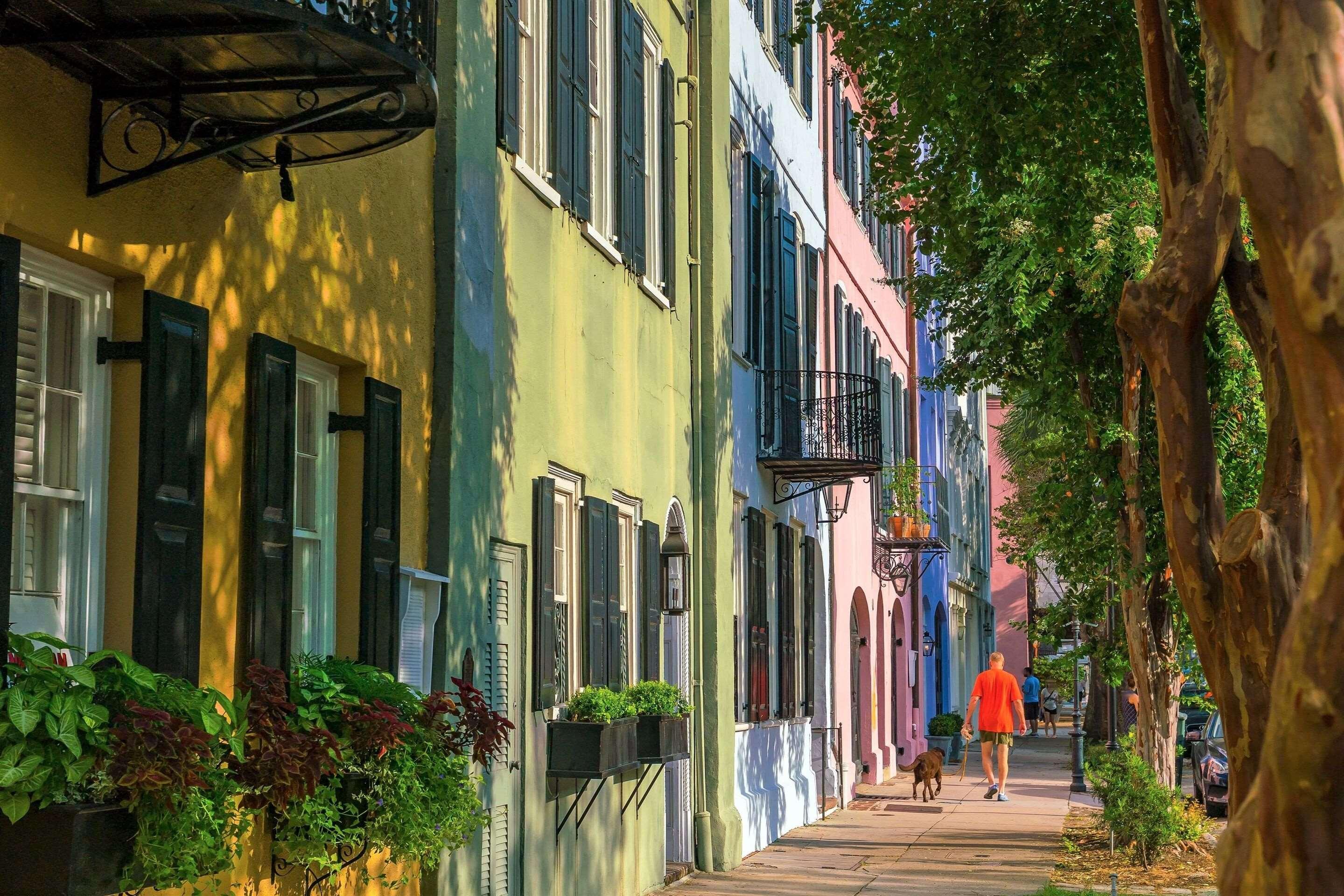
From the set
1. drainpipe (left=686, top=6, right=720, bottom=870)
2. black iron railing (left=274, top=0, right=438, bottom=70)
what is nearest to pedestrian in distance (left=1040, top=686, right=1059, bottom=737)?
drainpipe (left=686, top=6, right=720, bottom=870)

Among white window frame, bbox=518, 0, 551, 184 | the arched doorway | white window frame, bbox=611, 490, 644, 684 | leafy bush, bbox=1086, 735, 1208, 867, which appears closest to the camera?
white window frame, bbox=518, 0, 551, 184

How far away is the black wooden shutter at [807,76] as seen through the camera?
2269 centimetres

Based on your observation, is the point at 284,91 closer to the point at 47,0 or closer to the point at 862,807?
the point at 47,0

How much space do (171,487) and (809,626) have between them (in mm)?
15204

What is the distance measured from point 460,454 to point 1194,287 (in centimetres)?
404

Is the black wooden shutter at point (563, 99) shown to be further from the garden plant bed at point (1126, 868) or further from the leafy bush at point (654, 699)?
the garden plant bed at point (1126, 868)

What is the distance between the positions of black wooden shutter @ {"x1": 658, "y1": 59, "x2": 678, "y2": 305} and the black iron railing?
742 cm

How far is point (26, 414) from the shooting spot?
636 centimetres

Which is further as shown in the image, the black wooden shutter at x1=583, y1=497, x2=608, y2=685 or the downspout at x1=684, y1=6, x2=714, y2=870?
the downspout at x1=684, y1=6, x2=714, y2=870

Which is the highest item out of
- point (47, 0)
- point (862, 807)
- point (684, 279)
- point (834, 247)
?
point (834, 247)

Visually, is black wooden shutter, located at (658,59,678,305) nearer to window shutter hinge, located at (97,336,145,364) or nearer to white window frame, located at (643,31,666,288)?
white window frame, located at (643,31,666,288)

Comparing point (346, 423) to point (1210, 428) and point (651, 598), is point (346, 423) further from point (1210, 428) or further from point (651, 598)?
point (651, 598)

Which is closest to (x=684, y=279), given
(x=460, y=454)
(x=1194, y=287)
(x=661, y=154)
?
(x=661, y=154)

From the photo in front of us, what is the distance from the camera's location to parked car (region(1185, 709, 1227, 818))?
21688 mm
